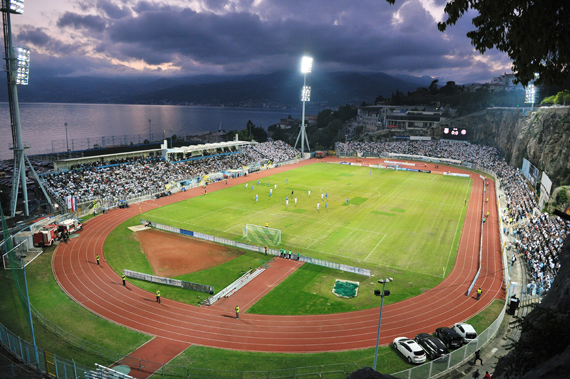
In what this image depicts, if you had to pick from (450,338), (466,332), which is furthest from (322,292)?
(466,332)

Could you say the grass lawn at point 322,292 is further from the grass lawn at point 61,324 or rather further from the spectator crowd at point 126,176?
the spectator crowd at point 126,176

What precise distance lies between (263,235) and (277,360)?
17513 mm

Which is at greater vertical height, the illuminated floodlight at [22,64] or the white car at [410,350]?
the illuminated floodlight at [22,64]

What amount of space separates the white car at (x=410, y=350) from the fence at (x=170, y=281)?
12.5 m

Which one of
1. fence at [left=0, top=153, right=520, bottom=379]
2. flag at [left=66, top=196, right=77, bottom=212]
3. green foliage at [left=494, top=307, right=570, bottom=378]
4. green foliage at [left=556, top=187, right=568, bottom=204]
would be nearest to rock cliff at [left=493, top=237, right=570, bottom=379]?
green foliage at [left=494, top=307, right=570, bottom=378]

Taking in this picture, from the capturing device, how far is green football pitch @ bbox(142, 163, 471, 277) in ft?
104

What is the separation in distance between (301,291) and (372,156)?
76015 millimetres

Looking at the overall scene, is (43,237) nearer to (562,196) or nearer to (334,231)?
(334,231)

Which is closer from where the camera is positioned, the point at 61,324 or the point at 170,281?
the point at 61,324

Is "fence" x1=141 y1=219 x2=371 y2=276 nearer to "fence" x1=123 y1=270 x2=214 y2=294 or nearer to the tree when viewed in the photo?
"fence" x1=123 y1=270 x2=214 y2=294

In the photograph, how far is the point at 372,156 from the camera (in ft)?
313

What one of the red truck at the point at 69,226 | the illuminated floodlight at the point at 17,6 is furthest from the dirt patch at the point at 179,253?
the illuminated floodlight at the point at 17,6

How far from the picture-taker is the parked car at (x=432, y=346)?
17.3 metres

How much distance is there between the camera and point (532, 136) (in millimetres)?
55625
